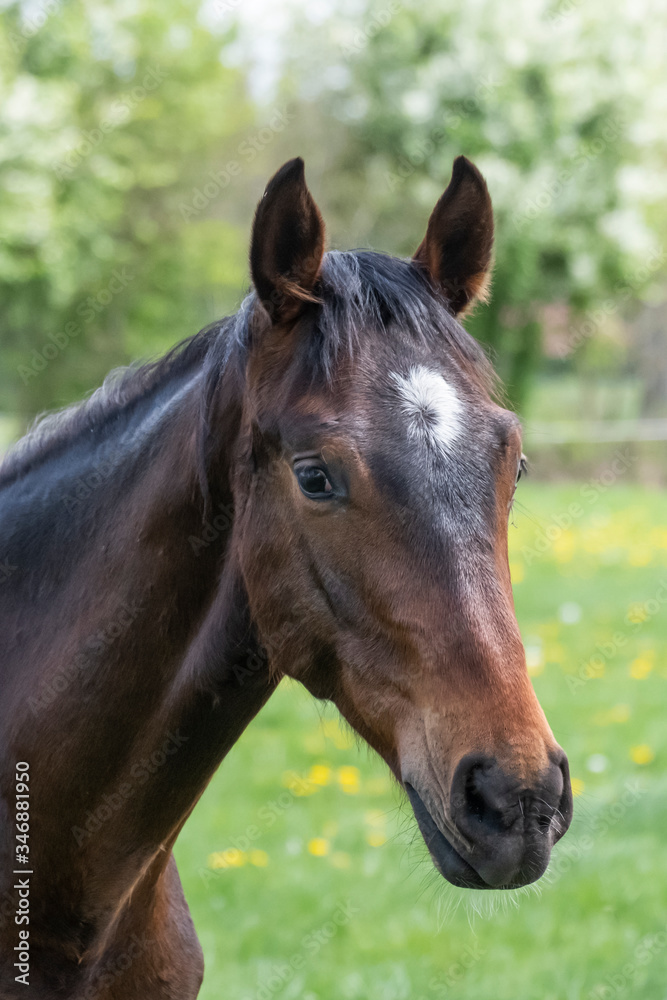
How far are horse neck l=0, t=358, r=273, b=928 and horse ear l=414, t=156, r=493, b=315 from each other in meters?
0.60

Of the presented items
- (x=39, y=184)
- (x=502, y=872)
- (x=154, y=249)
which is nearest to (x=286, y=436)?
(x=502, y=872)

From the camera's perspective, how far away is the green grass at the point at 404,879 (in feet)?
12.4

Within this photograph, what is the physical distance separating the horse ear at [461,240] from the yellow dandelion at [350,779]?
3.55m

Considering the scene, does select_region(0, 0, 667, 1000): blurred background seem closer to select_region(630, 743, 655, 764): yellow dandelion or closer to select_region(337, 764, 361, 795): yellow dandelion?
select_region(630, 743, 655, 764): yellow dandelion

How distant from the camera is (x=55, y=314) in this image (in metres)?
19.1

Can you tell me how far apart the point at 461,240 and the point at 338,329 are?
0.52 m

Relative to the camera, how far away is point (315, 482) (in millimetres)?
1849

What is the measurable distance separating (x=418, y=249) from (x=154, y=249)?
20.2 m

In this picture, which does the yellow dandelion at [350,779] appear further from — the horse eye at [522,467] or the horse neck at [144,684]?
the horse eye at [522,467]

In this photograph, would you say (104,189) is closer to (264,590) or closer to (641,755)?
(641,755)

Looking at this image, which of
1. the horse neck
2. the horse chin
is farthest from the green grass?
the horse neck

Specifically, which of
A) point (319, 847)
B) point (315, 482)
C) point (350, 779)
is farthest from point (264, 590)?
point (350, 779)

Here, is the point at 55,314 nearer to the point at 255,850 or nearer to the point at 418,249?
the point at 255,850

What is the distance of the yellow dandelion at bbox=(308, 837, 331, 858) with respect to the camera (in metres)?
4.47
